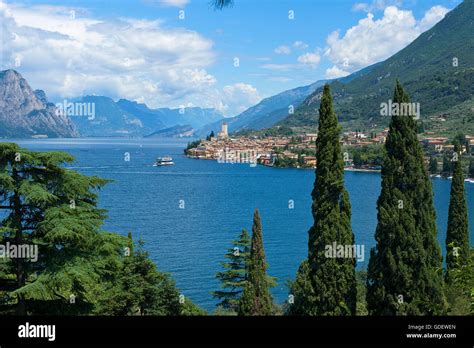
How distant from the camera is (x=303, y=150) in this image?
Answer: 103 m

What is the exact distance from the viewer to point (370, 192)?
194 feet

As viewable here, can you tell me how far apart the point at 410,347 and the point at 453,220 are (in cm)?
1852

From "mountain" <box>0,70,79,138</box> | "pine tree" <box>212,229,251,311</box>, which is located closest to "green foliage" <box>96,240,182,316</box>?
"pine tree" <box>212,229,251,311</box>

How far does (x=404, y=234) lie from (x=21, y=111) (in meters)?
147

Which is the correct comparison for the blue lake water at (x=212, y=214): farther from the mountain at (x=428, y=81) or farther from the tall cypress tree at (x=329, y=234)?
the mountain at (x=428, y=81)

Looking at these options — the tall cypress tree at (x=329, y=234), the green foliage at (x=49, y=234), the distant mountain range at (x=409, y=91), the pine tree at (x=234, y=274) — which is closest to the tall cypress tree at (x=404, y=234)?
the tall cypress tree at (x=329, y=234)

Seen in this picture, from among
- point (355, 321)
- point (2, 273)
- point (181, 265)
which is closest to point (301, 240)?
point (181, 265)

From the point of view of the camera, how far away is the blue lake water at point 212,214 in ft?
97.6

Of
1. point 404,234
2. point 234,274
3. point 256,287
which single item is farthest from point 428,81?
point 404,234

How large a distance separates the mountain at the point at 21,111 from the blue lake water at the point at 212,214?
61553 mm

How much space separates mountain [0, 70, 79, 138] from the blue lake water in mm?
61553

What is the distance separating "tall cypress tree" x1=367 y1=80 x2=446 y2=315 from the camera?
10.5 m

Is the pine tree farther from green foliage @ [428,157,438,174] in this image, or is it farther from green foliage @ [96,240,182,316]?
green foliage @ [428,157,438,174]

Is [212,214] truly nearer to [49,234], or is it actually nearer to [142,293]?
[142,293]
